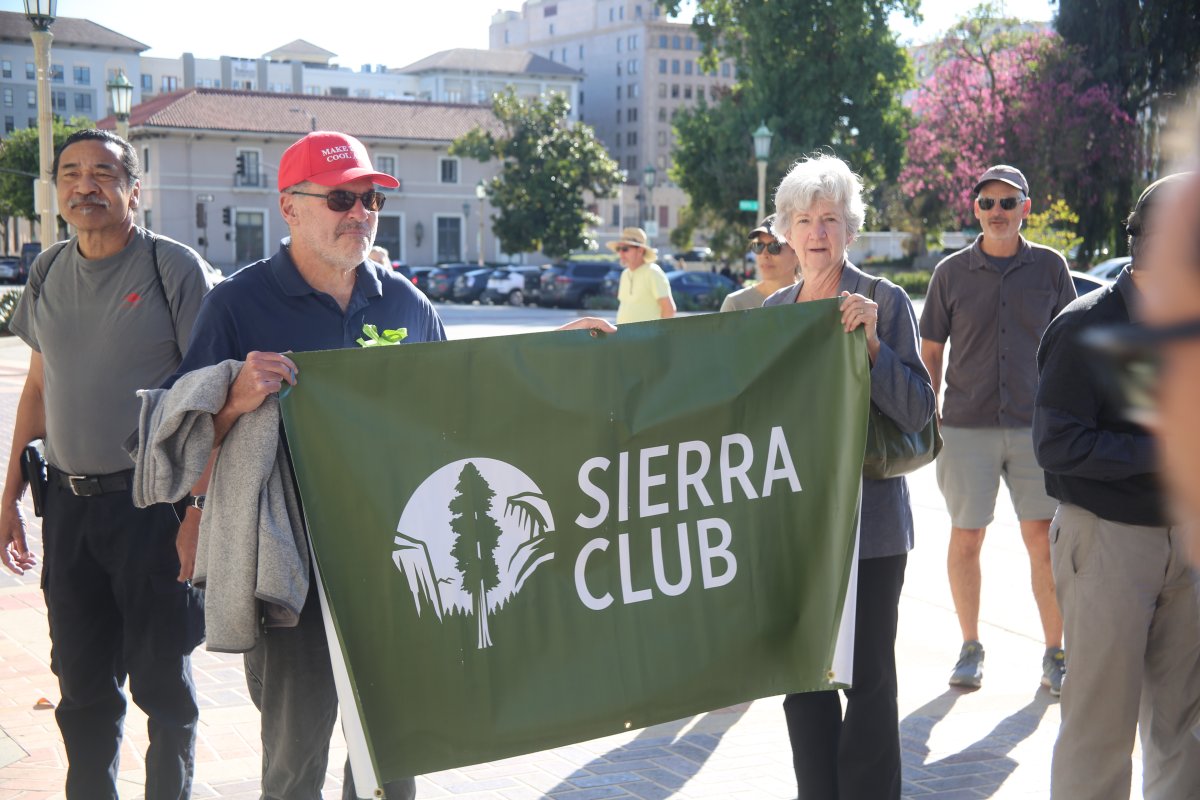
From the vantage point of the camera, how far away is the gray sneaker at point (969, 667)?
629cm

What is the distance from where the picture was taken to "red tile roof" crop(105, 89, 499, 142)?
72.7m

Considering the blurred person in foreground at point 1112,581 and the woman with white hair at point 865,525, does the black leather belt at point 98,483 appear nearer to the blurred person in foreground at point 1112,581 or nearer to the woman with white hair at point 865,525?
the woman with white hair at point 865,525

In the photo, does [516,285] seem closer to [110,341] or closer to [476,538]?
[110,341]

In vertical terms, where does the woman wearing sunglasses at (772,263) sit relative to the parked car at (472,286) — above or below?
above

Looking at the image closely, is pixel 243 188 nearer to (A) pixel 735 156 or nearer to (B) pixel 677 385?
(A) pixel 735 156

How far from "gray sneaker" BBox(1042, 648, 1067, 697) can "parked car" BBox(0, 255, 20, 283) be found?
6896 cm

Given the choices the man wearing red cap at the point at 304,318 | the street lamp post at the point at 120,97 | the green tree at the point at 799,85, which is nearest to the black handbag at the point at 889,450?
the man wearing red cap at the point at 304,318

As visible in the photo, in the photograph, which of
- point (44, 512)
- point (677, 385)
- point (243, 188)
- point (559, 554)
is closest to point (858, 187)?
point (677, 385)

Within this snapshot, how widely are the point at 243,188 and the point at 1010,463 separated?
70800 millimetres

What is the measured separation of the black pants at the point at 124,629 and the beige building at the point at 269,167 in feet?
216

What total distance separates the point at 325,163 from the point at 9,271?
7054cm

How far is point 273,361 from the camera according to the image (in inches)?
142

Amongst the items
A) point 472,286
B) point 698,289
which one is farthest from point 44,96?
point 472,286

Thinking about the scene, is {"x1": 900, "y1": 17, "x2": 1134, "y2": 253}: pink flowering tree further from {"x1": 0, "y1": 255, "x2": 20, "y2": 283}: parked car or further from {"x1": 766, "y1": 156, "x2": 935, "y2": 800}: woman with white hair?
{"x1": 0, "y1": 255, "x2": 20, "y2": 283}: parked car
